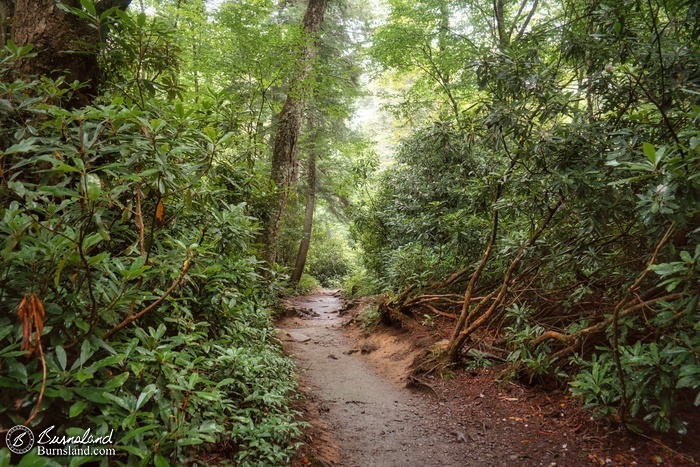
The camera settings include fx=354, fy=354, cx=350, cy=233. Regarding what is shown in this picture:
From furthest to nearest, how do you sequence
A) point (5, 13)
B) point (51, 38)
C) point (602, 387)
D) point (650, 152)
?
point (5, 13)
point (602, 387)
point (51, 38)
point (650, 152)

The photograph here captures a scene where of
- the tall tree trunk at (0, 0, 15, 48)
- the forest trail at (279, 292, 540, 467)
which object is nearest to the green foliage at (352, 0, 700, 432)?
the forest trail at (279, 292, 540, 467)

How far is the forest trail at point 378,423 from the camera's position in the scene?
3566 millimetres

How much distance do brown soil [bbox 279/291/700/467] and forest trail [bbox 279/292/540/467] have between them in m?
0.01

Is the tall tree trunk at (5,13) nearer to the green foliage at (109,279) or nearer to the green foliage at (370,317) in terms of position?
the green foliage at (109,279)

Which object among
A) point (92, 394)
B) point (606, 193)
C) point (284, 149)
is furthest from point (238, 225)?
point (284, 149)

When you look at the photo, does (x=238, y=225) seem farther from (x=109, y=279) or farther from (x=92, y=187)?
(x=92, y=187)

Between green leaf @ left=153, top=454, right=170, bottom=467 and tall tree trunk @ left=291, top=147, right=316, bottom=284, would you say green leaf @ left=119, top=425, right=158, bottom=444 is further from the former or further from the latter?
tall tree trunk @ left=291, top=147, right=316, bottom=284

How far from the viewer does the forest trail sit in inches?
140

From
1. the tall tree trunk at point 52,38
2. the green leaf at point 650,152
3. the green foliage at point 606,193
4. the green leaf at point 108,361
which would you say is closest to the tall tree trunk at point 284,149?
the green foliage at point 606,193

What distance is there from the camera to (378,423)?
14.3ft

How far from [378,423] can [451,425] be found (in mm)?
874

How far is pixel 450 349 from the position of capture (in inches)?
217

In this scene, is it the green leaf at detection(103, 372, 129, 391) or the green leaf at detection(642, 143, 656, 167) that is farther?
the green leaf at detection(642, 143, 656, 167)

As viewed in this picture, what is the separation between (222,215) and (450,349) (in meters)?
4.07
